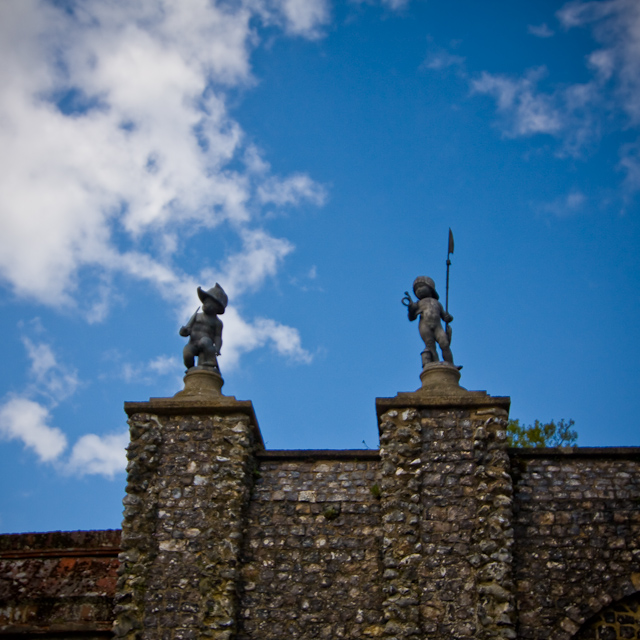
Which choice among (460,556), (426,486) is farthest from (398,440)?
(460,556)

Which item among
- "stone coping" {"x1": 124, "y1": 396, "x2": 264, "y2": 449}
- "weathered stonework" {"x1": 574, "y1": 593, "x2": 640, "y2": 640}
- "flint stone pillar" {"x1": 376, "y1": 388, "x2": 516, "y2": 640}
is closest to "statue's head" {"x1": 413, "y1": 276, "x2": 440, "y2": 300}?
"flint stone pillar" {"x1": 376, "y1": 388, "x2": 516, "y2": 640}

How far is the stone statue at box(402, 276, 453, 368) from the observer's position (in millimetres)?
11812

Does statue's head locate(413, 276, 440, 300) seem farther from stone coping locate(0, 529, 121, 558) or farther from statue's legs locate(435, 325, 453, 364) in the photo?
stone coping locate(0, 529, 121, 558)

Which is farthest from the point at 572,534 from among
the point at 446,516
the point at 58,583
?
the point at 58,583

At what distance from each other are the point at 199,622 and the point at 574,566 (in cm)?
449

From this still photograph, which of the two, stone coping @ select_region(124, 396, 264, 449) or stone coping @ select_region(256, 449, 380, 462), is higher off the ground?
stone coping @ select_region(124, 396, 264, 449)

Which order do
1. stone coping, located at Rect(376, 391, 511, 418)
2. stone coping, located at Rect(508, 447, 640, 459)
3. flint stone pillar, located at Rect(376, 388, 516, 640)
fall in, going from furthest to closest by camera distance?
stone coping, located at Rect(376, 391, 511, 418)
stone coping, located at Rect(508, 447, 640, 459)
flint stone pillar, located at Rect(376, 388, 516, 640)

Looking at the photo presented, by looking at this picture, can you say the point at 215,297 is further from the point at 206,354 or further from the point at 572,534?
the point at 572,534

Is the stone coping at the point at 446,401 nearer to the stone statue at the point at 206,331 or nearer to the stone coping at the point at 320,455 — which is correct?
the stone coping at the point at 320,455

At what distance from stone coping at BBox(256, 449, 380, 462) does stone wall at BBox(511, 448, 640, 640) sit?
6.21ft

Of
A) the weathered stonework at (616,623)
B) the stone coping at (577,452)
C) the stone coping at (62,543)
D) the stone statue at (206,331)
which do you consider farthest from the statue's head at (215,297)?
the weathered stonework at (616,623)

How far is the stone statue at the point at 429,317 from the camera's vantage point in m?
11.8

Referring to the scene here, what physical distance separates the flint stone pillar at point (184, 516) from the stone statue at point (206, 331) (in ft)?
2.71

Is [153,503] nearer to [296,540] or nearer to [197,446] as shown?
[197,446]
